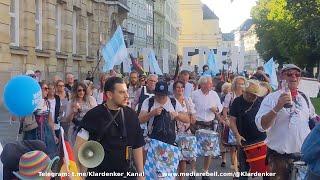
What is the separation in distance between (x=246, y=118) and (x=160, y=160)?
1322 millimetres

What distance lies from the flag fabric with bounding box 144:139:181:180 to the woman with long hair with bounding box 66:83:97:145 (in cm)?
232

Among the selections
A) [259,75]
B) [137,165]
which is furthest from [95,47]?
[137,165]

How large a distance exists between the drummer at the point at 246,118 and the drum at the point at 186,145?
1.19 metres

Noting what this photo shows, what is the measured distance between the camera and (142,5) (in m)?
72.8

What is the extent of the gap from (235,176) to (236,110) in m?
1.71

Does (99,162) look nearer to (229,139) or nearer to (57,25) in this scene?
(229,139)

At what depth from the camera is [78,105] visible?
32.5ft

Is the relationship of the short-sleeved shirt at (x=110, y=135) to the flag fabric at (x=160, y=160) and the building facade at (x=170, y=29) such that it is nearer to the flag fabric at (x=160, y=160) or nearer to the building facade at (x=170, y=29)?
the flag fabric at (x=160, y=160)

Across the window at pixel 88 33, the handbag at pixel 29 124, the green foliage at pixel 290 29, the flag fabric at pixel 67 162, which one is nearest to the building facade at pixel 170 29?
the green foliage at pixel 290 29

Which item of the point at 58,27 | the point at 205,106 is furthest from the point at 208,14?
the point at 205,106

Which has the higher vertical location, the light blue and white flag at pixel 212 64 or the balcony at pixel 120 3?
the balcony at pixel 120 3

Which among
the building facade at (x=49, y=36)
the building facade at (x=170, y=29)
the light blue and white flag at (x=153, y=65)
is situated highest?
the building facade at (x=170, y=29)

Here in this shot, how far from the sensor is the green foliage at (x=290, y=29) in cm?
3866

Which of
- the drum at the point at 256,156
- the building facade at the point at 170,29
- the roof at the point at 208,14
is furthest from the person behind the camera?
the roof at the point at 208,14
